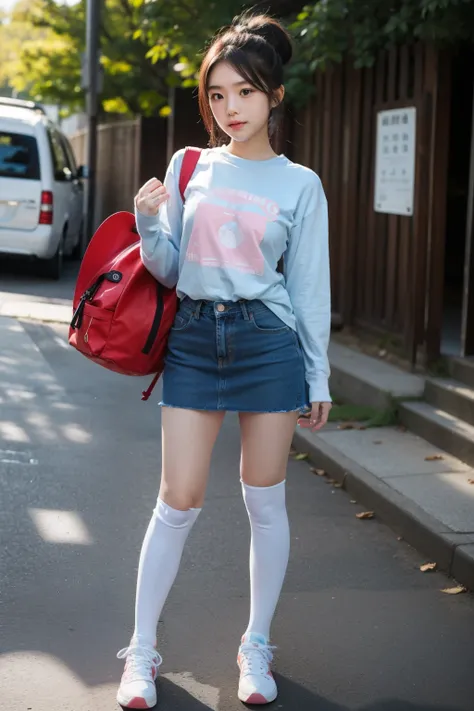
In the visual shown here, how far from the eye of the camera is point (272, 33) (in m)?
3.68

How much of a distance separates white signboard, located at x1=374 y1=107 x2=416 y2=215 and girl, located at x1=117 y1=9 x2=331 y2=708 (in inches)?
214

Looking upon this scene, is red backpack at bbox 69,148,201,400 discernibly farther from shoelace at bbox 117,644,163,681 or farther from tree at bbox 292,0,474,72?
tree at bbox 292,0,474,72

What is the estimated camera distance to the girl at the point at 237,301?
354 cm

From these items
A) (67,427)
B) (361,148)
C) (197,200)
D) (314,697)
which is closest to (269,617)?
(314,697)

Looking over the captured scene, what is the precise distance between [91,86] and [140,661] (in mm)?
16752

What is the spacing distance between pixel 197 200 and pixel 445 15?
5099mm

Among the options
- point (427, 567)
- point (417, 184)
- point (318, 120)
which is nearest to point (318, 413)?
point (427, 567)

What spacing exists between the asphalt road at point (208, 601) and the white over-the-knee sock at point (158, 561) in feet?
0.76

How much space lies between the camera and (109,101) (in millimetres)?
24094

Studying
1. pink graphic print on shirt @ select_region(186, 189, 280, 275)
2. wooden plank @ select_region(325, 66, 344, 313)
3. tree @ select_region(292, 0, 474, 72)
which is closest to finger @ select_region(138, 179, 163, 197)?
pink graphic print on shirt @ select_region(186, 189, 280, 275)

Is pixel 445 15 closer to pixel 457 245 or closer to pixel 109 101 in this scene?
pixel 457 245

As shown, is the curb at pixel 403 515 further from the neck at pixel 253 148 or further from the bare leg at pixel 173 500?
the neck at pixel 253 148

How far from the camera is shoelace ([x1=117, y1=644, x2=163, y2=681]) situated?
3.66 m

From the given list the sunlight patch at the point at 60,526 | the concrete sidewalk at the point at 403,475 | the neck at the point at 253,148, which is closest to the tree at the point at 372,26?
the concrete sidewalk at the point at 403,475
